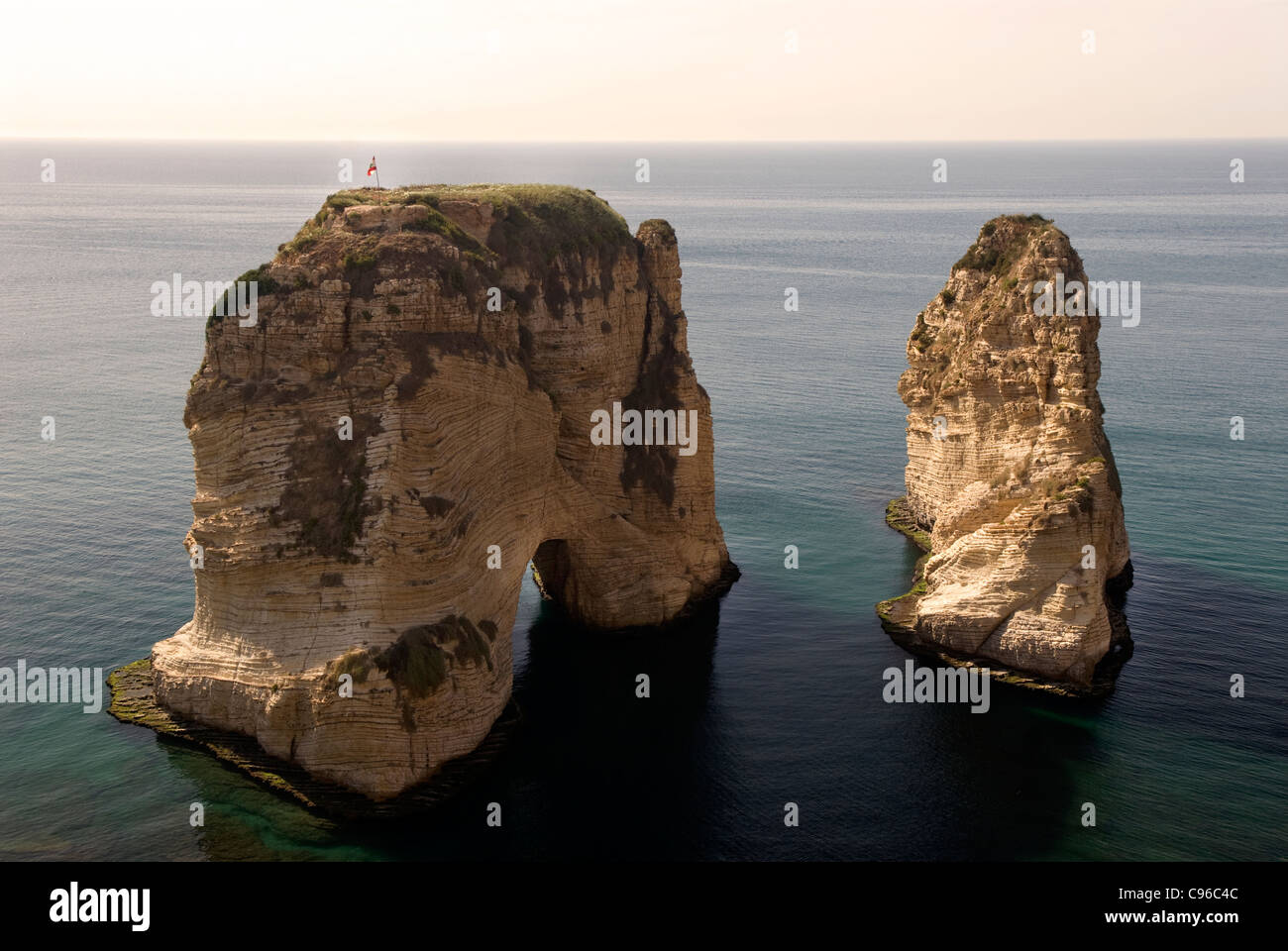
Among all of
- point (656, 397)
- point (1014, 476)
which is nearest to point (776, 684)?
point (1014, 476)

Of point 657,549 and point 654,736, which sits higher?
point 657,549

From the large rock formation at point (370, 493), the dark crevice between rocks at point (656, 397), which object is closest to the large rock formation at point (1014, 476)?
the dark crevice between rocks at point (656, 397)

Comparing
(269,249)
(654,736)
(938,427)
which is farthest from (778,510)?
(269,249)

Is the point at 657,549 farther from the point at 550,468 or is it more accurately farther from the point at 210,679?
the point at 210,679

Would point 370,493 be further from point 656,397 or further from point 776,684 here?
point 656,397
